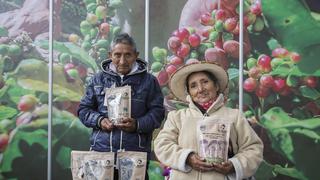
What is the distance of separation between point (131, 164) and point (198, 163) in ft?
1.41

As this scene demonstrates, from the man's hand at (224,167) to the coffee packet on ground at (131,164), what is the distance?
46cm

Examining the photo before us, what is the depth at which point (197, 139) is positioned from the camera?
7.65 ft

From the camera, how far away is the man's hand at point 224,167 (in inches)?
89.1

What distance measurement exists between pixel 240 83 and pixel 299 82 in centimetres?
53

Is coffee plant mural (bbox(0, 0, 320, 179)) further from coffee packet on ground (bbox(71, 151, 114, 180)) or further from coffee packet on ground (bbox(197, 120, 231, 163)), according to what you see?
coffee packet on ground (bbox(197, 120, 231, 163))

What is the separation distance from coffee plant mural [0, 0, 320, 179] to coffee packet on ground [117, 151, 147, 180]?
1.77m

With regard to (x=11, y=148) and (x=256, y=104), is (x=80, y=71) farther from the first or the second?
(x=256, y=104)

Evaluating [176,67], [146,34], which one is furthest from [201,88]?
[146,34]

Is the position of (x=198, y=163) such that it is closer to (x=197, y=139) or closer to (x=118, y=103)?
(x=197, y=139)

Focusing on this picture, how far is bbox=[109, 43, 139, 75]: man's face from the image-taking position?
2.65 metres

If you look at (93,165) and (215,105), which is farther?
(93,165)

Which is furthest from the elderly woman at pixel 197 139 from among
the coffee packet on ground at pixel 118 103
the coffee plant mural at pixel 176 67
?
the coffee plant mural at pixel 176 67

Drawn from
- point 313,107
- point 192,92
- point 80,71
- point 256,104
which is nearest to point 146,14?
point 80,71

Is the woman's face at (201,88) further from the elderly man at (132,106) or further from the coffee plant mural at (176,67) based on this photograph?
the coffee plant mural at (176,67)
